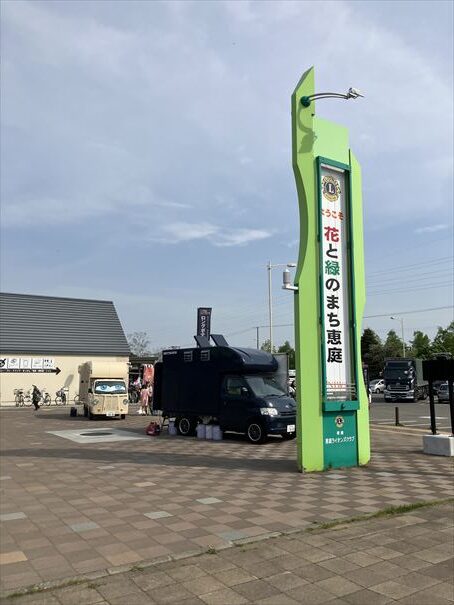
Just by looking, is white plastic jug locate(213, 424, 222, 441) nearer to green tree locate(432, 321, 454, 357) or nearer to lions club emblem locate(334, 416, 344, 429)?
lions club emblem locate(334, 416, 344, 429)

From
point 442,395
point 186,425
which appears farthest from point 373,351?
point 186,425

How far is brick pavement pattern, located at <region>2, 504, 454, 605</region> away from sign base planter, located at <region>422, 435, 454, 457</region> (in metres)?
6.53

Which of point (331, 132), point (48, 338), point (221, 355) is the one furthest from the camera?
point (48, 338)

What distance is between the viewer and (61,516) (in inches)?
271

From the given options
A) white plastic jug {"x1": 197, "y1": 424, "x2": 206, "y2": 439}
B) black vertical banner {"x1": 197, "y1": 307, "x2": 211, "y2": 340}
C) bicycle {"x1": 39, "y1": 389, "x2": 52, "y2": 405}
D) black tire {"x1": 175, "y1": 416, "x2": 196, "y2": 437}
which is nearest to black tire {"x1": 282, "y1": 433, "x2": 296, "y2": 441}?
white plastic jug {"x1": 197, "y1": 424, "x2": 206, "y2": 439}

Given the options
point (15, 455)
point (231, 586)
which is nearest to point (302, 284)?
point (231, 586)

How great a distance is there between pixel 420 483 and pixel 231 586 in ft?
18.3

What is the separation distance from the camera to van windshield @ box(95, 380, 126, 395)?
25.4 m

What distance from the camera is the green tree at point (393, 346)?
83.5m

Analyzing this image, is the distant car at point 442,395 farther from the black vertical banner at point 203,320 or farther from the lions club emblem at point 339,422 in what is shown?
the lions club emblem at point 339,422

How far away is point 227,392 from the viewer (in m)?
15.5

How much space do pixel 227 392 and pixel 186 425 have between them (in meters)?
2.35

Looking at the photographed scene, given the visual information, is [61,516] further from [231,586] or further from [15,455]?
[15,455]

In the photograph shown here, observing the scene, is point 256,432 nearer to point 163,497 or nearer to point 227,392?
point 227,392
